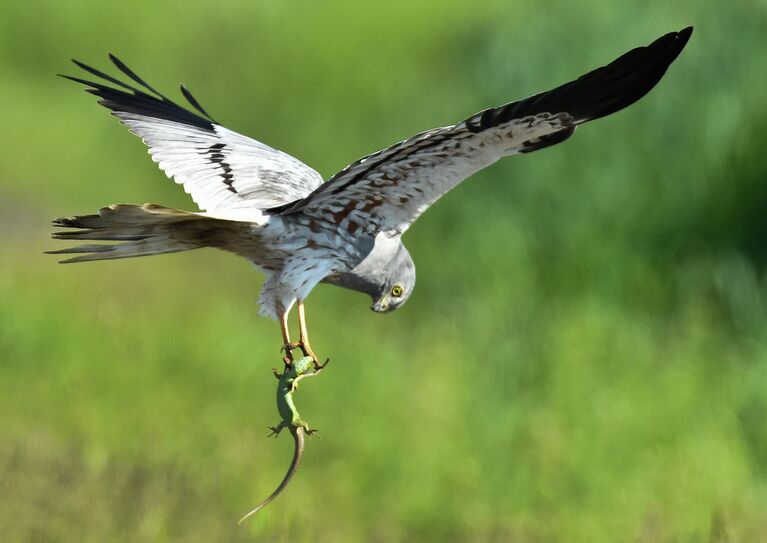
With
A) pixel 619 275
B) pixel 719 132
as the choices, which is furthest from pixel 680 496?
pixel 719 132

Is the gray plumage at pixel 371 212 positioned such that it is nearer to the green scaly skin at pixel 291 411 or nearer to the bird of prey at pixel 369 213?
the bird of prey at pixel 369 213

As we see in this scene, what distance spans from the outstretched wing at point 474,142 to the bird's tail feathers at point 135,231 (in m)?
0.36

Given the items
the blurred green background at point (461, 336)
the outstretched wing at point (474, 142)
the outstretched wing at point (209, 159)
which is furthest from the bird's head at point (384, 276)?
the blurred green background at point (461, 336)

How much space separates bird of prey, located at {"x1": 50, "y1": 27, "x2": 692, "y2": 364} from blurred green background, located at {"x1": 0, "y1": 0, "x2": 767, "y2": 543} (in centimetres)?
264

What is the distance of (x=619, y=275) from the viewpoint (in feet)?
33.6

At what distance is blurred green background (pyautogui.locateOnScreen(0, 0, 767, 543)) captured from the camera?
8.10m

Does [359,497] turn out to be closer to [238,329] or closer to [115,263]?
[238,329]

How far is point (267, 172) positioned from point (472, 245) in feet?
14.5

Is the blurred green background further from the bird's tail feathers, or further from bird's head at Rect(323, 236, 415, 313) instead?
the bird's tail feathers

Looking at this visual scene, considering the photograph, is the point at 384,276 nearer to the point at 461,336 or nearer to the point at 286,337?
the point at 286,337

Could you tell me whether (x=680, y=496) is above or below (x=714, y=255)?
below

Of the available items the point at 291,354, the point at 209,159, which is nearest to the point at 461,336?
the point at 209,159

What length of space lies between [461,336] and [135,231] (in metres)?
5.15

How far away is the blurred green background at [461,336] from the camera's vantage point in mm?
8102
